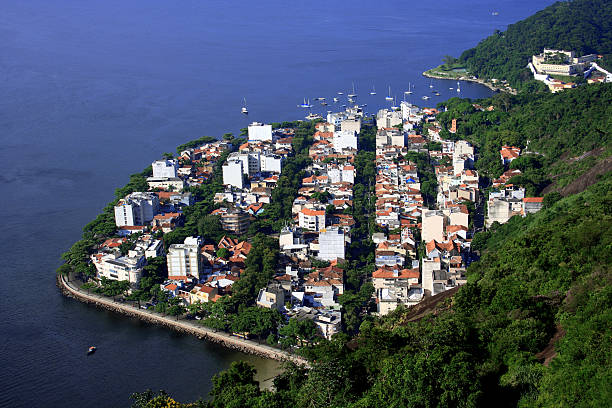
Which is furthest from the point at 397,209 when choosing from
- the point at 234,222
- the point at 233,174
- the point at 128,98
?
the point at 128,98

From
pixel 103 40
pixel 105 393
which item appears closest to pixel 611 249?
pixel 105 393

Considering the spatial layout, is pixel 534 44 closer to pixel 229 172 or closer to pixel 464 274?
pixel 229 172

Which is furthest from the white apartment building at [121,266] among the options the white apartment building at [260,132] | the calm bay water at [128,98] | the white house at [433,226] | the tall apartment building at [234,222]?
the white apartment building at [260,132]

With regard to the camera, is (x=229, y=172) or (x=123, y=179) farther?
(x=123, y=179)

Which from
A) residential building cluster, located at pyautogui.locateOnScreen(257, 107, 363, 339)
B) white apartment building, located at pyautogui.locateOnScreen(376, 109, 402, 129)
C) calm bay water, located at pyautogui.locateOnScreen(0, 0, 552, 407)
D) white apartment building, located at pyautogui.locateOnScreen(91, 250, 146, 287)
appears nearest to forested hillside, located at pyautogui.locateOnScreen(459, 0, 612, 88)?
calm bay water, located at pyautogui.locateOnScreen(0, 0, 552, 407)

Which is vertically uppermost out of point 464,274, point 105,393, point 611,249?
point 611,249

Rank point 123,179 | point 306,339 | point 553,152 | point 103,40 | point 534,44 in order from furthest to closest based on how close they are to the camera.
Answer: point 103,40, point 534,44, point 123,179, point 553,152, point 306,339

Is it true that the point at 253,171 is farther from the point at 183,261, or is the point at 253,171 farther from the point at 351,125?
the point at 183,261
